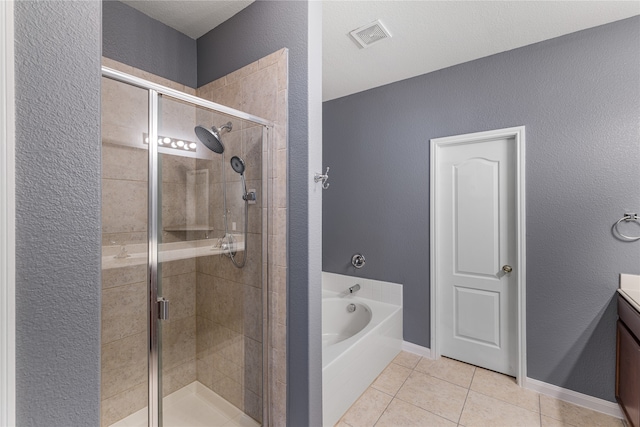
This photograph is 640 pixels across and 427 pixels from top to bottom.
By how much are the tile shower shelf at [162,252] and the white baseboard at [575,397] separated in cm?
249

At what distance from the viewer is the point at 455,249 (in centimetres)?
257

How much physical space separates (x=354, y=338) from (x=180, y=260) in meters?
1.35

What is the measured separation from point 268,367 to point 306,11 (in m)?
1.90

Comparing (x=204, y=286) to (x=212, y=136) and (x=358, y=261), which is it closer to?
(x=212, y=136)

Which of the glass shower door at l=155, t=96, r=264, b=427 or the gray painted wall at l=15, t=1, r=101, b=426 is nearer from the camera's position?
the gray painted wall at l=15, t=1, r=101, b=426

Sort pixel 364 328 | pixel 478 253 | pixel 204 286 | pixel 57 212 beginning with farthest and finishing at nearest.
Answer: pixel 478 253
pixel 364 328
pixel 204 286
pixel 57 212

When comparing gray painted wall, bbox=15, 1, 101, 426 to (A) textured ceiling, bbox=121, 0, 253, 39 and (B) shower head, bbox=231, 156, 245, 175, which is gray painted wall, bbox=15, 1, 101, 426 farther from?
(A) textured ceiling, bbox=121, 0, 253, 39

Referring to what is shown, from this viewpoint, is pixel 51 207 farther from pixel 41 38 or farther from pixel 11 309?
pixel 41 38

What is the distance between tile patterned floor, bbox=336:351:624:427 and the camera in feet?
6.12

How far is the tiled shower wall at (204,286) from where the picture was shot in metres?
1.32

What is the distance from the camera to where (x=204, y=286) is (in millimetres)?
1506

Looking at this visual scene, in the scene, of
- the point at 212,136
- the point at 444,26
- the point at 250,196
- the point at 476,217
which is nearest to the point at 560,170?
the point at 476,217

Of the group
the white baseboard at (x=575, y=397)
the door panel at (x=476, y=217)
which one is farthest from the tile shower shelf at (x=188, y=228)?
the white baseboard at (x=575, y=397)

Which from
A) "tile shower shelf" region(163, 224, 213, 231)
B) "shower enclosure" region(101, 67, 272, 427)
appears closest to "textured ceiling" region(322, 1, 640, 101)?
"shower enclosure" region(101, 67, 272, 427)
